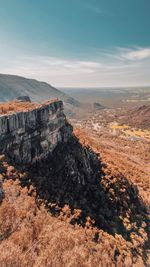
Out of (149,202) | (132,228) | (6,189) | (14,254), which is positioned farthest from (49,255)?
(149,202)

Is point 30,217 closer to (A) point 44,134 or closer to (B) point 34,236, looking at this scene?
(B) point 34,236

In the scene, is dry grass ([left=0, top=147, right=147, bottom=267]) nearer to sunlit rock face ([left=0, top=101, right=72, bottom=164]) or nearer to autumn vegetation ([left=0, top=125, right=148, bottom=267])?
autumn vegetation ([left=0, top=125, right=148, bottom=267])

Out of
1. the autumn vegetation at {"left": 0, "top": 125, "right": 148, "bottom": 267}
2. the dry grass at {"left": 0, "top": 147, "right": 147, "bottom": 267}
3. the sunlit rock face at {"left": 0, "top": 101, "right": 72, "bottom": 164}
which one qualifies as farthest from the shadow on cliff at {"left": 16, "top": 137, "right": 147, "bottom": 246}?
the dry grass at {"left": 0, "top": 147, "right": 147, "bottom": 267}

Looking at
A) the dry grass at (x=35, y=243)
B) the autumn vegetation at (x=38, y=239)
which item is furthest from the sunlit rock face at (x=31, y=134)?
the dry grass at (x=35, y=243)

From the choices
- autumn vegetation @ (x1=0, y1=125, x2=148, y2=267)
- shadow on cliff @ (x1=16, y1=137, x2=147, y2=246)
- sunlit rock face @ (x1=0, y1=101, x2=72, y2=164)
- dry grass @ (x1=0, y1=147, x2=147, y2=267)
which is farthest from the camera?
shadow on cliff @ (x1=16, y1=137, x2=147, y2=246)

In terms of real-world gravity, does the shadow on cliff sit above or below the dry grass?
below

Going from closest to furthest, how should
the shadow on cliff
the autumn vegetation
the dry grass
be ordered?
the dry grass
the autumn vegetation
the shadow on cliff
